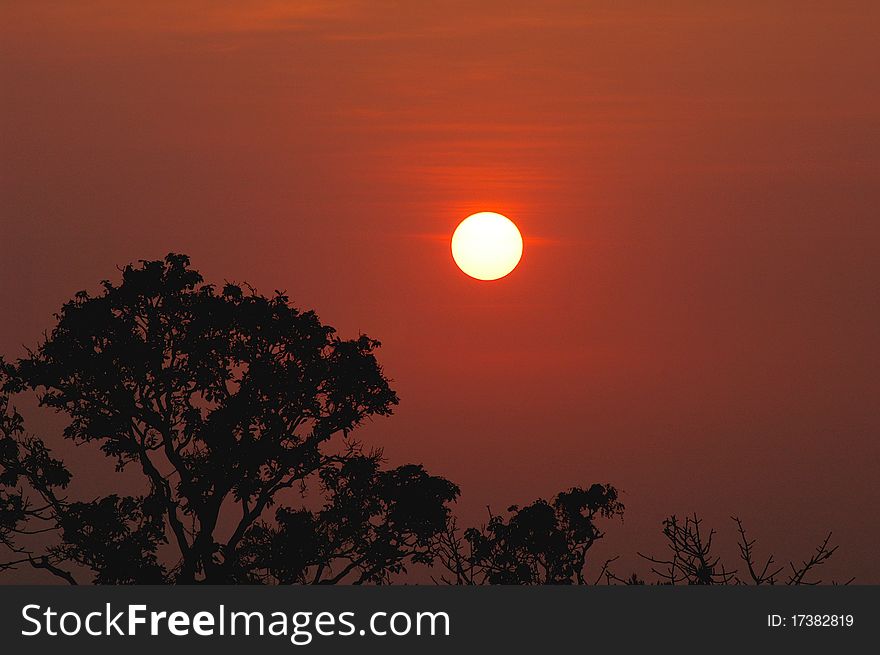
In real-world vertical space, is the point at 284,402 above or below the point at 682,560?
above

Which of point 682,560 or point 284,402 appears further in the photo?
point 284,402

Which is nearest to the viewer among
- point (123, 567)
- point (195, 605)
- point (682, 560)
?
point (682, 560)

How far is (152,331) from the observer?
1374 inches

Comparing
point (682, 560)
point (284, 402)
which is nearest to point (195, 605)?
point (682, 560)

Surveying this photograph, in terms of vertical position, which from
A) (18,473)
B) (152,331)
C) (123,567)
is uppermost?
(152,331)

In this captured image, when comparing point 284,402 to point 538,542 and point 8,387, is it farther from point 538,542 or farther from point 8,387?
point 538,542

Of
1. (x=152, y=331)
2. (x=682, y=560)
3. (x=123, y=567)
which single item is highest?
(x=152, y=331)

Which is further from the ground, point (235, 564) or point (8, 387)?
point (8, 387)

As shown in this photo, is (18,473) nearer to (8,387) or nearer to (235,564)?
(8,387)

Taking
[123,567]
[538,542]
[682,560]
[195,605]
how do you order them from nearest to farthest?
[682,560], [195,605], [123,567], [538,542]

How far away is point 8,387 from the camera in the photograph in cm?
3506

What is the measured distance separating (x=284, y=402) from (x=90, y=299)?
5.04 m

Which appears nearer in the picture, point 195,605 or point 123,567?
point 195,605

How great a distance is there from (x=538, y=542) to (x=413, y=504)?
608 centimetres
